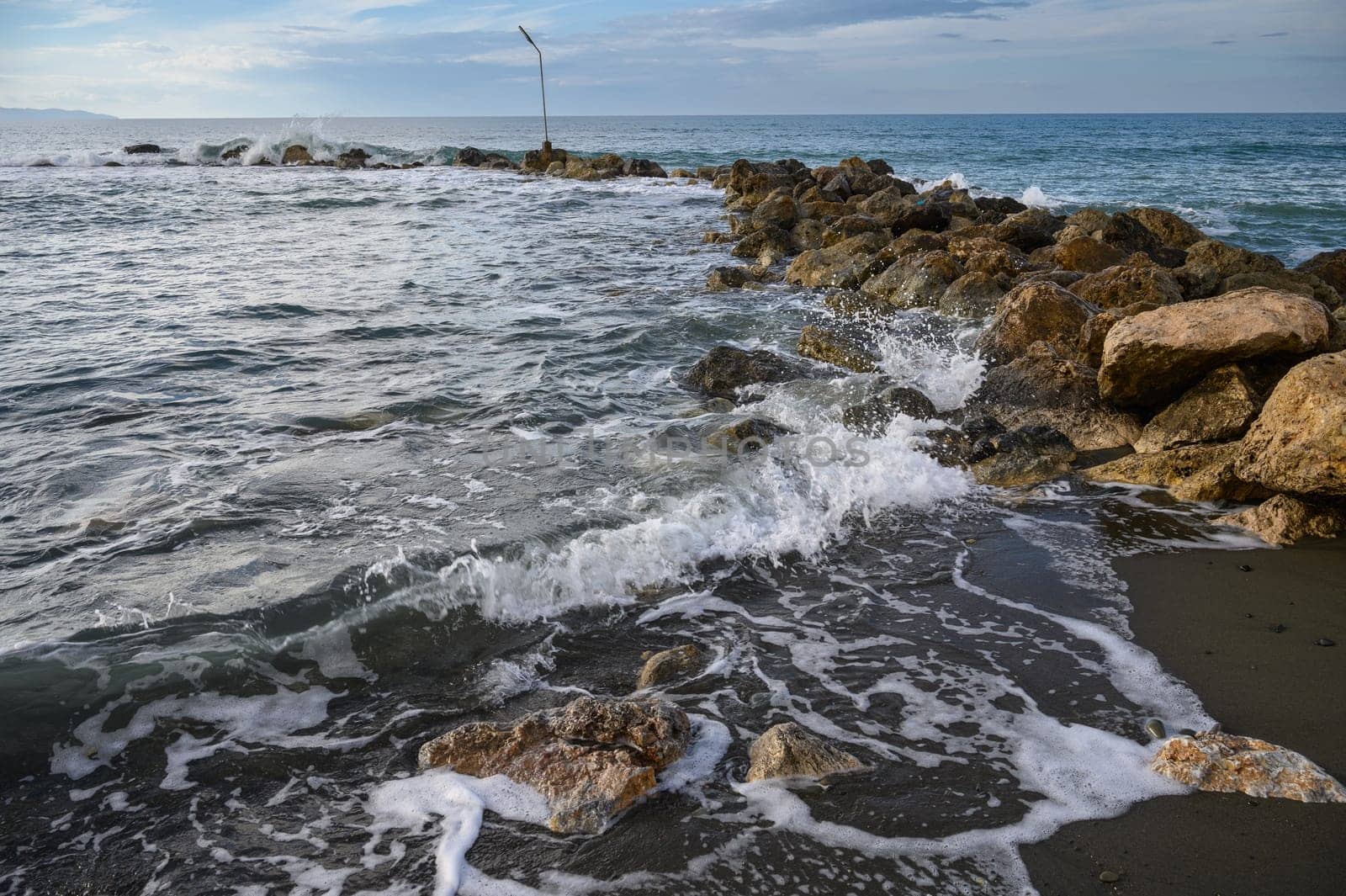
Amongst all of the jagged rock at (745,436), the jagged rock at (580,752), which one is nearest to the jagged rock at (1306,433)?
the jagged rock at (745,436)

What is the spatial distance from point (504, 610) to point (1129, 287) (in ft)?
24.2

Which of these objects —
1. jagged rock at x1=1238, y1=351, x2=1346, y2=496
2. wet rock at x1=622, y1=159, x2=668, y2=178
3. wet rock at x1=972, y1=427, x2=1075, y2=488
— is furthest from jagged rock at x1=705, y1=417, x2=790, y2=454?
wet rock at x1=622, y1=159, x2=668, y2=178

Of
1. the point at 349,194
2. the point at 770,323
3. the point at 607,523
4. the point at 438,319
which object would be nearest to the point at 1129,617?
the point at 607,523

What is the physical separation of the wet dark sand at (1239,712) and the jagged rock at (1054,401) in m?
1.76

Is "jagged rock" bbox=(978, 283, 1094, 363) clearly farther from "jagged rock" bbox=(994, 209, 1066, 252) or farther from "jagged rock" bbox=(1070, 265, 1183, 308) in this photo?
"jagged rock" bbox=(994, 209, 1066, 252)

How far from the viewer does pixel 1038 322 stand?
758 centimetres

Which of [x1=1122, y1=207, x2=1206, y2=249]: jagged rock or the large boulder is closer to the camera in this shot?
the large boulder

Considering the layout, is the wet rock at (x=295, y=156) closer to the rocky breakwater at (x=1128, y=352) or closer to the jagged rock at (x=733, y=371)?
the rocky breakwater at (x=1128, y=352)

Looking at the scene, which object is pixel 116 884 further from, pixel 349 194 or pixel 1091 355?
pixel 349 194

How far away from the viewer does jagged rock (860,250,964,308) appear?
10383 mm

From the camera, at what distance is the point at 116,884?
98.8 inches

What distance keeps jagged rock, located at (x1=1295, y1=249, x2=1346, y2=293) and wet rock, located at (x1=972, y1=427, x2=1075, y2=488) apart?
628cm

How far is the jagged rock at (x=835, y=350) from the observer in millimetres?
8062

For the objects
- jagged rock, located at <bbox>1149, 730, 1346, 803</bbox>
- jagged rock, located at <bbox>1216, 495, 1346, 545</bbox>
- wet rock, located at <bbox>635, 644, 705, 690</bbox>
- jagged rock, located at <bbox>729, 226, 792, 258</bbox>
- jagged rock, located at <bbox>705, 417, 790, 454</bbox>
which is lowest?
wet rock, located at <bbox>635, 644, 705, 690</bbox>
